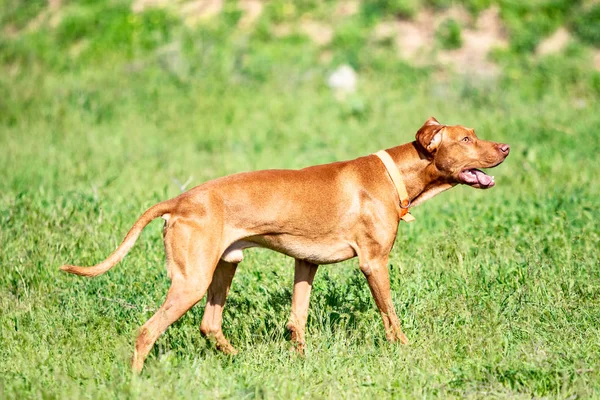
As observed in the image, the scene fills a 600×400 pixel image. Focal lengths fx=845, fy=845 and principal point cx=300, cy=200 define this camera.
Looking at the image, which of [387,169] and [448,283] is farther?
[448,283]

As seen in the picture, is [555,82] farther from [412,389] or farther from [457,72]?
[412,389]

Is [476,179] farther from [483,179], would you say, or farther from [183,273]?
[183,273]

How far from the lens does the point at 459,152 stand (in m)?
6.16

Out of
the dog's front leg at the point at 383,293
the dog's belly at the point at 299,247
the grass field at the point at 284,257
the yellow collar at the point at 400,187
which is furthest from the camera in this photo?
the yellow collar at the point at 400,187

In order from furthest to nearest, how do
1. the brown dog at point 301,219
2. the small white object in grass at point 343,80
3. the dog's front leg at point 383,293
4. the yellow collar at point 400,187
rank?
the small white object in grass at point 343,80 < the yellow collar at point 400,187 < the dog's front leg at point 383,293 < the brown dog at point 301,219

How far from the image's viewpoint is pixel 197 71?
14656mm

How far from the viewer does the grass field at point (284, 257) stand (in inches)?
209

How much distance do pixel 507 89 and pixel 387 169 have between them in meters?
8.41

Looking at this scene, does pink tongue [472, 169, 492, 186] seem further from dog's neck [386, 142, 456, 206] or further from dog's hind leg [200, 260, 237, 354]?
dog's hind leg [200, 260, 237, 354]

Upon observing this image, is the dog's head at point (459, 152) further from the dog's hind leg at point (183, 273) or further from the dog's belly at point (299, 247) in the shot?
the dog's hind leg at point (183, 273)

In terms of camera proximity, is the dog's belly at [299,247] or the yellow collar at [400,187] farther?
the yellow collar at [400,187]

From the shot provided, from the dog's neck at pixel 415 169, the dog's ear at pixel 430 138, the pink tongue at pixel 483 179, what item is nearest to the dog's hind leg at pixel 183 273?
the dog's neck at pixel 415 169

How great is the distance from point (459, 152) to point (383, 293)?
1190 mm

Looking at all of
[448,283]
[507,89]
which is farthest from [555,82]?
[448,283]
